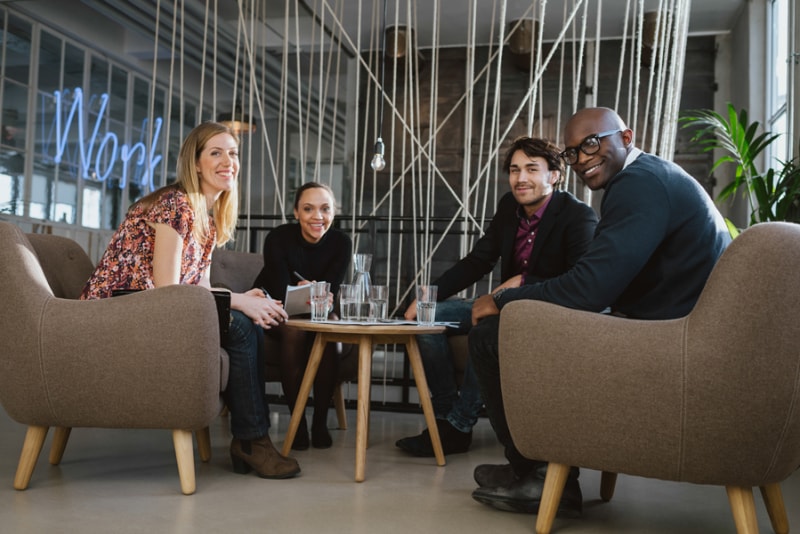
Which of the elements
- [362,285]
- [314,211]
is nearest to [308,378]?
[362,285]

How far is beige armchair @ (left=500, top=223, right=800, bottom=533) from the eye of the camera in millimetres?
1523

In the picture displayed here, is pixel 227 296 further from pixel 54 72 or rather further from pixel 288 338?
pixel 54 72

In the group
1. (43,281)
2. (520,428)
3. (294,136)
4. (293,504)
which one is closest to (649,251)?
(520,428)

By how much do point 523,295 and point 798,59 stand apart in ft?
10.8

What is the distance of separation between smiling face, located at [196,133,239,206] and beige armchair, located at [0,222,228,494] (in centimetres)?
55

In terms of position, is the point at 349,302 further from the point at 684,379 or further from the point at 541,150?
the point at 684,379

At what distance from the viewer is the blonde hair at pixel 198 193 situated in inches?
92.0

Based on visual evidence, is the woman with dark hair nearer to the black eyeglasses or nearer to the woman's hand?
the woman's hand

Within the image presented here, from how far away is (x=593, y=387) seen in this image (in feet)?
5.42

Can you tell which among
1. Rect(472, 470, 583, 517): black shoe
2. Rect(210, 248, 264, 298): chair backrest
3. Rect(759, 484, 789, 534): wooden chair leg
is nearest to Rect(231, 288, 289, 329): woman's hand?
Rect(472, 470, 583, 517): black shoe

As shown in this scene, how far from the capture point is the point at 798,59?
14.2 ft

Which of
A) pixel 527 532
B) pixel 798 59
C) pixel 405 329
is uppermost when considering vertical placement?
pixel 798 59

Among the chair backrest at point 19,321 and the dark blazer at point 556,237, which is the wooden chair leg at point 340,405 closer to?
the dark blazer at point 556,237

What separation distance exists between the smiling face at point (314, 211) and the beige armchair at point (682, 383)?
4.67 feet
